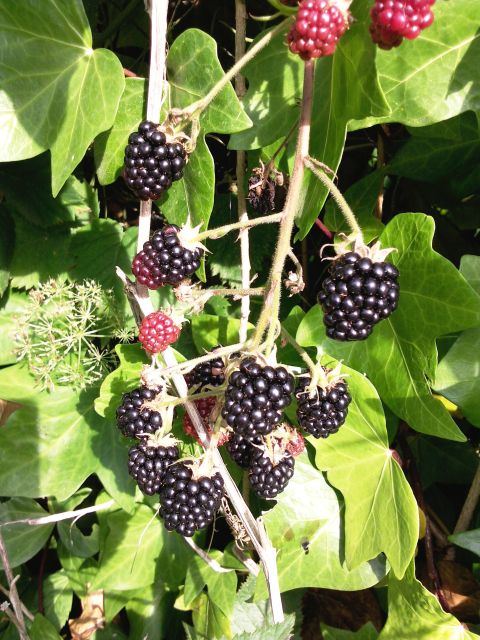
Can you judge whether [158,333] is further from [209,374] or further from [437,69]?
[437,69]

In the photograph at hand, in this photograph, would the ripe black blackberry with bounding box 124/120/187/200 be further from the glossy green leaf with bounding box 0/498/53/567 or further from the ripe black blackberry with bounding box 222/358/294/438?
the glossy green leaf with bounding box 0/498/53/567

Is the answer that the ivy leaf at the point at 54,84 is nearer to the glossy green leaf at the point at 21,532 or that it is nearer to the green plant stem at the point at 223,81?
the green plant stem at the point at 223,81

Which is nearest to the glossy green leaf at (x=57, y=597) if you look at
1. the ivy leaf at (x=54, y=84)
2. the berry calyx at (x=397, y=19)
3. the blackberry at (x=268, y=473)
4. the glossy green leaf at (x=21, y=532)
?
the glossy green leaf at (x=21, y=532)

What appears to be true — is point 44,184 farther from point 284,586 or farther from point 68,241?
point 284,586


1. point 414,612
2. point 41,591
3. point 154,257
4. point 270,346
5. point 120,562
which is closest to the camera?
point 270,346

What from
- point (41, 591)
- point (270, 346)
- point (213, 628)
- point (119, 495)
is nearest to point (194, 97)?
point (270, 346)
